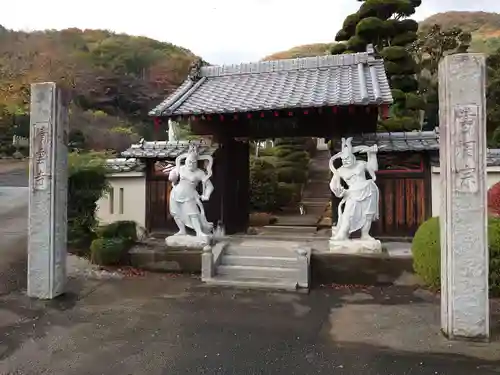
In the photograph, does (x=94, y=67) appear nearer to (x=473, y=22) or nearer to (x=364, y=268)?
(x=364, y=268)

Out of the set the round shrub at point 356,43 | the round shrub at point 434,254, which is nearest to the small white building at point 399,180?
the round shrub at point 434,254

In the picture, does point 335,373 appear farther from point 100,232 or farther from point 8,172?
point 8,172

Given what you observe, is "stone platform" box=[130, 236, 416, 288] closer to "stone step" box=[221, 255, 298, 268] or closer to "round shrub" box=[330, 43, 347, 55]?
"stone step" box=[221, 255, 298, 268]

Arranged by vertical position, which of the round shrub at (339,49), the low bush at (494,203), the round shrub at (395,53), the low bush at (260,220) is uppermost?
the round shrub at (339,49)

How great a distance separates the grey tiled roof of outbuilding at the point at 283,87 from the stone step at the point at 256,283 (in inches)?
140

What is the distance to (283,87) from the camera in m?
10.1

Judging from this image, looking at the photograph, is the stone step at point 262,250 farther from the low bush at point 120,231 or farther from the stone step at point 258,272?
the low bush at point 120,231

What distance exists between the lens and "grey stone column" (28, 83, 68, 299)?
6344 millimetres

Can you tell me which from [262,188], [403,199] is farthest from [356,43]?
[403,199]

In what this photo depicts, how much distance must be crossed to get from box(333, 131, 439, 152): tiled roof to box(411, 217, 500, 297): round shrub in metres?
2.37

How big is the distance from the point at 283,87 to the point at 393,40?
12391mm

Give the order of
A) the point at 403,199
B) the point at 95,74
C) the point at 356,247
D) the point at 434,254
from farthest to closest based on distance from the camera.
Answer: the point at 95,74 → the point at 403,199 → the point at 356,247 → the point at 434,254

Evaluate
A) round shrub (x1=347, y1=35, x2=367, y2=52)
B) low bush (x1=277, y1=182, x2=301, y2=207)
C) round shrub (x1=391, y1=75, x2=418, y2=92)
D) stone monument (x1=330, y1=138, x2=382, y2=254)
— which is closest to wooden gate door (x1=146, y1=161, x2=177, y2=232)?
stone monument (x1=330, y1=138, x2=382, y2=254)

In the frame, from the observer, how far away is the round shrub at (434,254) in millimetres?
6172
